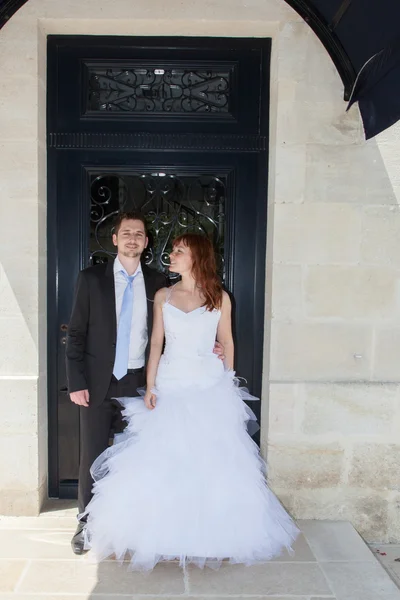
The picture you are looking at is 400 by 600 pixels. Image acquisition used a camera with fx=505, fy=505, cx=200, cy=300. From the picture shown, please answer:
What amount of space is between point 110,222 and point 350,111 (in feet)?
6.32

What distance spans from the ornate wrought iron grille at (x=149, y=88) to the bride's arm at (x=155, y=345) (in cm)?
159

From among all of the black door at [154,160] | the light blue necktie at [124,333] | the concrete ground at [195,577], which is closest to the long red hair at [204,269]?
the light blue necktie at [124,333]

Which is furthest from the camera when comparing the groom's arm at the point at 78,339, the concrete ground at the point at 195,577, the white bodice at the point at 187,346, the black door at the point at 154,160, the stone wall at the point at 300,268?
the black door at the point at 154,160

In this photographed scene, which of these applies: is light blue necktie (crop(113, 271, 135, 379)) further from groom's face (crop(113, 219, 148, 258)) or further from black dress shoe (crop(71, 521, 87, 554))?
black dress shoe (crop(71, 521, 87, 554))

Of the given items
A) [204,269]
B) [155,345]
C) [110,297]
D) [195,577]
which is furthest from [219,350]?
[195,577]

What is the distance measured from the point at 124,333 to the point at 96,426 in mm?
625

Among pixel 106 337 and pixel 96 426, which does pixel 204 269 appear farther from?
pixel 96 426

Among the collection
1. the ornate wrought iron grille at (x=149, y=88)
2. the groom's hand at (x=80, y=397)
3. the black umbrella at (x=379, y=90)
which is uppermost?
the ornate wrought iron grille at (x=149, y=88)

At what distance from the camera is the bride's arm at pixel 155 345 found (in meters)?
3.07

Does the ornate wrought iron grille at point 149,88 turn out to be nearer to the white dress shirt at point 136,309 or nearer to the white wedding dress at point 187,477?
the white dress shirt at point 136,309

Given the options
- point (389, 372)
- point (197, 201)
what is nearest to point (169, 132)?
point (197, 201)

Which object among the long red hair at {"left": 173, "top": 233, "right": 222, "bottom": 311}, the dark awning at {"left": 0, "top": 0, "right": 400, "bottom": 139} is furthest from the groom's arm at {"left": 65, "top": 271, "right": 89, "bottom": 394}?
the dark awning at {"left": 0, "top": 0, "right": 400, "bottom": 139}

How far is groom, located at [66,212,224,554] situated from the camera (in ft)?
10.3

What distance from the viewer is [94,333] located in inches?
126
